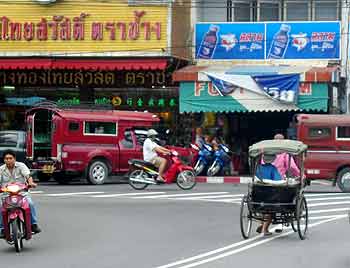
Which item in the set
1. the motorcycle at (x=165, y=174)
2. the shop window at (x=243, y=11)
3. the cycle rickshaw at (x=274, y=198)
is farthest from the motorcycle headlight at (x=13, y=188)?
the shop window at (x=243, y=11)

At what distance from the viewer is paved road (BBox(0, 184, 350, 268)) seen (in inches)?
436

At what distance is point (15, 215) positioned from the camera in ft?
39.1

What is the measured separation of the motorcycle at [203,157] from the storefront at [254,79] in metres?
1.61

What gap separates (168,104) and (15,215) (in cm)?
2055

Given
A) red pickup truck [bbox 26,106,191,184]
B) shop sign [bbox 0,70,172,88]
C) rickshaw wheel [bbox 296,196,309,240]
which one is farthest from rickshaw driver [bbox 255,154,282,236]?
shop sign [bbox 0,70,172,88]

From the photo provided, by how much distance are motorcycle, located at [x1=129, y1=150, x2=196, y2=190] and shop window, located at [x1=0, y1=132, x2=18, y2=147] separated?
505cm

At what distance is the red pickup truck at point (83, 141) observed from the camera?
25531 millimetres

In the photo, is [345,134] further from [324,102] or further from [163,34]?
[163,34]

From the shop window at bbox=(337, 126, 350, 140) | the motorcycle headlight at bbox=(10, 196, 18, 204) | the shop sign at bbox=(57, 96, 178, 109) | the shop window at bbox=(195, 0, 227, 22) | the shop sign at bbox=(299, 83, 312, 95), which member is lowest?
the motorcycle headlight at bbox=(10, 196, 18, 204)

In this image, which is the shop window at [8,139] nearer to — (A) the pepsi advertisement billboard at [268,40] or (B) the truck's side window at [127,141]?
(B) the truck's side window at [127,141]

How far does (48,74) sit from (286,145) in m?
20.1

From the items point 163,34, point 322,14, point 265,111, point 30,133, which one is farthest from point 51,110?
point 322,14

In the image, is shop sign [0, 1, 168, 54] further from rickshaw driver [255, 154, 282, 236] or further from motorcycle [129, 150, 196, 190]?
rickshaw driver [255, 154, 282, 236]

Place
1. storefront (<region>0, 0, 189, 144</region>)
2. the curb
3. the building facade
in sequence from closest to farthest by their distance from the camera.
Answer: the curb
the building facade
storefront (<region>0, 0, 189, 144</region>)
